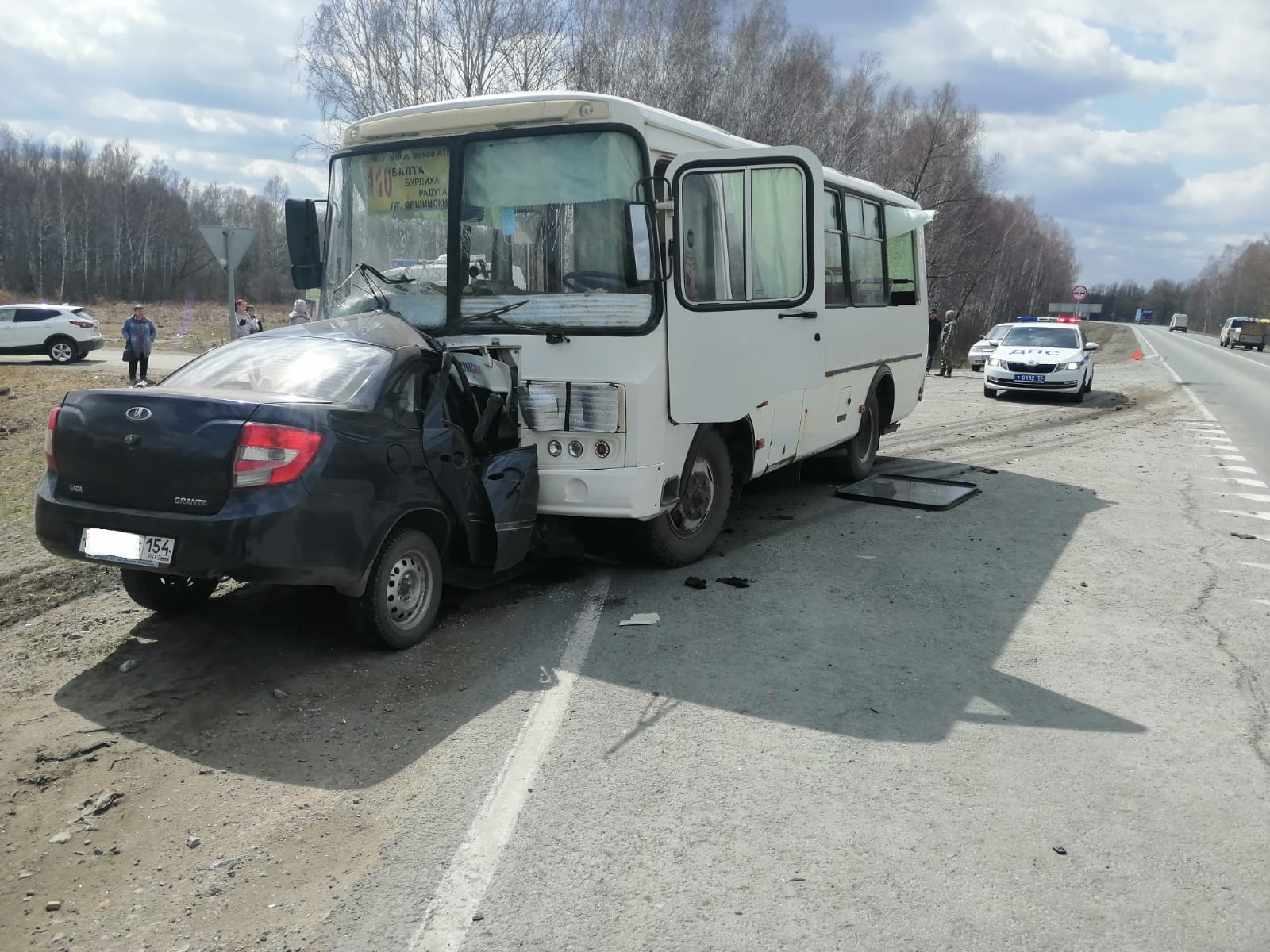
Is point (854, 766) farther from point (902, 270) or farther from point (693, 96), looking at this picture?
point (693, 96)

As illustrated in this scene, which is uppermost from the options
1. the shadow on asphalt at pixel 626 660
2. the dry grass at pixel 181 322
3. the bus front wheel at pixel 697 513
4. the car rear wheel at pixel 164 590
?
the dry grass at pixel 181 322

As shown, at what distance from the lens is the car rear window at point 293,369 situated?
202 inches

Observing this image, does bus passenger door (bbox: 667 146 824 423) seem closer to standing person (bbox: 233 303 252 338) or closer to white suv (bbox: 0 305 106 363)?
standing person (bbox: 233 303 252 338)

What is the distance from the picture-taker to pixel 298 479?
4.62 meters

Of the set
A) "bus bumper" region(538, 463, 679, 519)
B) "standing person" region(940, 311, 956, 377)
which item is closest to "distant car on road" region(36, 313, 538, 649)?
"bus bumper" region(538, 463, 679, 519)

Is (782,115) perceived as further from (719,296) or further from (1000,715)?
(1000,715)

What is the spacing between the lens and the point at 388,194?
21.9ft

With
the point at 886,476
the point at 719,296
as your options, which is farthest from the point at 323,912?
the point at 886,476

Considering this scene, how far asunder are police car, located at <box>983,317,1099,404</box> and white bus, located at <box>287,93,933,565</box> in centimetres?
1587

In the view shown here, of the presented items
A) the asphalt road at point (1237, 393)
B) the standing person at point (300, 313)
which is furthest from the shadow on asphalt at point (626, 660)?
the standing person at point (300, 313)

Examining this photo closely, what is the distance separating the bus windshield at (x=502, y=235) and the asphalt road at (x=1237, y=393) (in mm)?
7509

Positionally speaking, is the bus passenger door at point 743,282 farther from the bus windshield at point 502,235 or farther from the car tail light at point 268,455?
the car tail light at point 268,455

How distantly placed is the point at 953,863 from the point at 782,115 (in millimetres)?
30229

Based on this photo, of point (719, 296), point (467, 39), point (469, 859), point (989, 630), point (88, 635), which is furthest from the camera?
point (467, 39)
